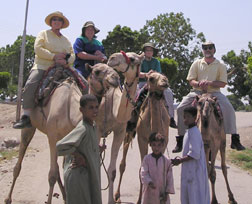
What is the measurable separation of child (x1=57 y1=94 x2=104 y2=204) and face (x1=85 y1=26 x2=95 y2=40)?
3889 mm

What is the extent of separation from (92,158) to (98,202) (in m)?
0.53

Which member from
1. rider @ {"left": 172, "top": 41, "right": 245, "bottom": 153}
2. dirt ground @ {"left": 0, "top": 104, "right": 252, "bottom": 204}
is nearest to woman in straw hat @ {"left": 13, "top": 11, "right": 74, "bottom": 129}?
dirt ground @ {"left": 0, "top": 104, "right": 252, "bottom": 204}

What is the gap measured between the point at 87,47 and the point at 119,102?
1726 millimetres

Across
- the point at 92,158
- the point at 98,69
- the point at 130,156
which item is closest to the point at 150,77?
the point at 98,69

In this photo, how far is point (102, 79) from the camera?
6.70 metres

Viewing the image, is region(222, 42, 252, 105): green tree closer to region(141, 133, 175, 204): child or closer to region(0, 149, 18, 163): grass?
region(0, 149, 18, 163): grass

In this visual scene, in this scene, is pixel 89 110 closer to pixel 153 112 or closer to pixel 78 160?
pixel 78 160

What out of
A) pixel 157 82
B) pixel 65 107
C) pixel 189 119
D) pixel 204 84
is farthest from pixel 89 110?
pixel 204 84

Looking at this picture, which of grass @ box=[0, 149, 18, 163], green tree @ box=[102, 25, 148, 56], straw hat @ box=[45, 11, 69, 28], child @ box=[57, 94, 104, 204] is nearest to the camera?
child @ box=[57, 94, 104, 204]

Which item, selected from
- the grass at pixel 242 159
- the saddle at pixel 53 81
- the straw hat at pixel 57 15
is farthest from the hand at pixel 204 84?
the grass at pixel 242 159

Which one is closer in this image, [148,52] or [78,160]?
[78,160]

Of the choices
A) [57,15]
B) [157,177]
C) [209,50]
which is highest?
[57,15]

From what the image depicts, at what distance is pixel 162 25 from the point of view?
4494 centimetres

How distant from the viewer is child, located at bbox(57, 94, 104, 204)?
4438mm
